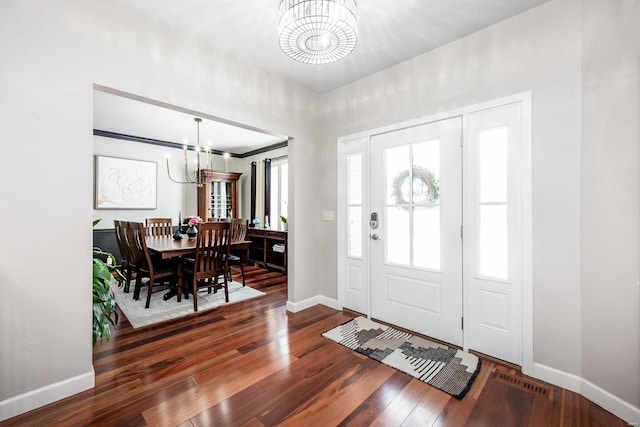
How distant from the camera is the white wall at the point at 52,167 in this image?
1.53m

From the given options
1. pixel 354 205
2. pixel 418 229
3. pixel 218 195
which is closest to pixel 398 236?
pixel 418 229

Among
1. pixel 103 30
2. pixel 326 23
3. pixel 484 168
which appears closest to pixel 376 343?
pixel 484 168

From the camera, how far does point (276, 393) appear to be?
173 cm

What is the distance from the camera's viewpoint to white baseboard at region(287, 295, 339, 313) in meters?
3.13

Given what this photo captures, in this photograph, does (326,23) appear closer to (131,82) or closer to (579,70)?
(131,82)

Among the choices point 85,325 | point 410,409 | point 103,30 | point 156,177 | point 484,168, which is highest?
point 103,30

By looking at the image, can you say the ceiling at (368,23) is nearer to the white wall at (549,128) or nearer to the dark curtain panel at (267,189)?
the white wall at (549,128)

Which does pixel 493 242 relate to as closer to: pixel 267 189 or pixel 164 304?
pixel 164 304

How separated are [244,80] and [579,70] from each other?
8.43 feet

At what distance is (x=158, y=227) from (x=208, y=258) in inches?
85.1

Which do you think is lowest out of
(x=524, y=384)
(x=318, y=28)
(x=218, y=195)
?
(x=524, y=384)

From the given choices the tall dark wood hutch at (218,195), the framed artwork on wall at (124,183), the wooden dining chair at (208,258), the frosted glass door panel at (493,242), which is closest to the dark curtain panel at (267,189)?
the tall dark wood hutch at (218,195)

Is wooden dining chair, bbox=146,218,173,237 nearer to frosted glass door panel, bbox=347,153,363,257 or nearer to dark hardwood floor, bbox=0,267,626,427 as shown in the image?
dark hardwood floor, bbox=0,267,626,427

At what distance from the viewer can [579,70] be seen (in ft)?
5.76
